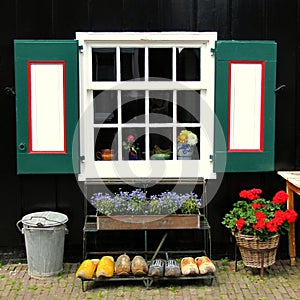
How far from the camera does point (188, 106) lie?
218 inches

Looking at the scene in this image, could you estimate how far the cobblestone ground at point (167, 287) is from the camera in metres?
4.80

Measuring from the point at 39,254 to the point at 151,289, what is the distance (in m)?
1.10

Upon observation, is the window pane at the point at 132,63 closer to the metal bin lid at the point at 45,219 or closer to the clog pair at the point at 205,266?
the metal bin lid at the point at 45,219

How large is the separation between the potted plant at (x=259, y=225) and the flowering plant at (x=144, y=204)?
399mm

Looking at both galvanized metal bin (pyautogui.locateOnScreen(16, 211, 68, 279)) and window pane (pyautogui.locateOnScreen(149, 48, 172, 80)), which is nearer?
galvanized metal bin (pyautogui.locateOnScreen(16, 211, 68, 279))

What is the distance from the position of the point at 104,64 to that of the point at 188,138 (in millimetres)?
1104

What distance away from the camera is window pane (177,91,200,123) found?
551 centimetres

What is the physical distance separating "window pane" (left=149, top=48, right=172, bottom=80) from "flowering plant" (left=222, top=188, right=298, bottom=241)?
1.38 m

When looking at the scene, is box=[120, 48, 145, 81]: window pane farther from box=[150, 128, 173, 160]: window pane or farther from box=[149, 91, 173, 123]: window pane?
box=[150, 128, 173, 160]: window pane

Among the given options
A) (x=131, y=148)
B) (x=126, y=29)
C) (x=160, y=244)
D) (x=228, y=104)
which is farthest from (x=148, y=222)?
(x=126, y=29)

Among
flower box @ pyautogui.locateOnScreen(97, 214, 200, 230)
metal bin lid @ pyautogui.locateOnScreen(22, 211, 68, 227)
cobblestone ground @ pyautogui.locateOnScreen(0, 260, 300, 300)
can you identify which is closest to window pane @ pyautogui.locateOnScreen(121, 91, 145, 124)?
flower box @ pyautogui.locateOnScreen(97, 214, 200, 230)

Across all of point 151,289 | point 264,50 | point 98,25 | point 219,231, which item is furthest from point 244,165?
point 98,25

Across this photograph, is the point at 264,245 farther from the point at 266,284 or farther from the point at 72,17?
the point at 72,17

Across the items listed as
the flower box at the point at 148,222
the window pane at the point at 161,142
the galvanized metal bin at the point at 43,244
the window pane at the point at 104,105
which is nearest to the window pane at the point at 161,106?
→ the window pane at the point at 161,142
